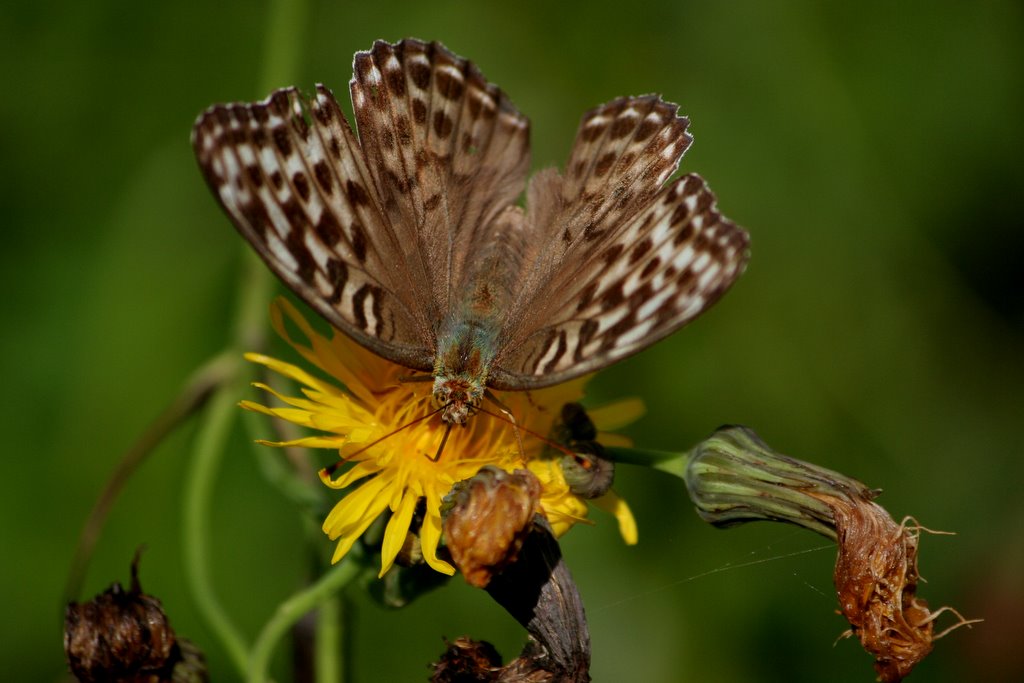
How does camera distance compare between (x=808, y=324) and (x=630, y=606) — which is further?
(x=808, y=324)

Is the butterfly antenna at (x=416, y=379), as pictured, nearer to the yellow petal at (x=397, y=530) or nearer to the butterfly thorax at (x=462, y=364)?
the butterfly thorax at (x=462, y=364)

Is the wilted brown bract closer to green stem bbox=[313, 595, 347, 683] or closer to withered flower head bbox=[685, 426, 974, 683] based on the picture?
withered flower head bbox=[685, 426, 974, 683]

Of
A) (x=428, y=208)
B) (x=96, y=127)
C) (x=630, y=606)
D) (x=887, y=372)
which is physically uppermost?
(x=96, y=127)

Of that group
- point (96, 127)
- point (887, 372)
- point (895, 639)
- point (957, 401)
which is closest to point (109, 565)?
point (96, 127)

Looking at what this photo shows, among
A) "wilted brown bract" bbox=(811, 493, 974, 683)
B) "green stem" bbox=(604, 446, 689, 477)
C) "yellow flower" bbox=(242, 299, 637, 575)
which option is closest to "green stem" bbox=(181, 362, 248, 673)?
"yellow flower" bbox=(242, 299, 637, 575)

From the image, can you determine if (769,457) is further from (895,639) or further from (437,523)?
(437,523)

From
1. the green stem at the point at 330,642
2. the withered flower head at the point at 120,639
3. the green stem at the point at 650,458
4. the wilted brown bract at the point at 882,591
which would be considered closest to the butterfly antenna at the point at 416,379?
the green stem at the point at 650,458

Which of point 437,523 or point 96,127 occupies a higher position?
point 96,127
